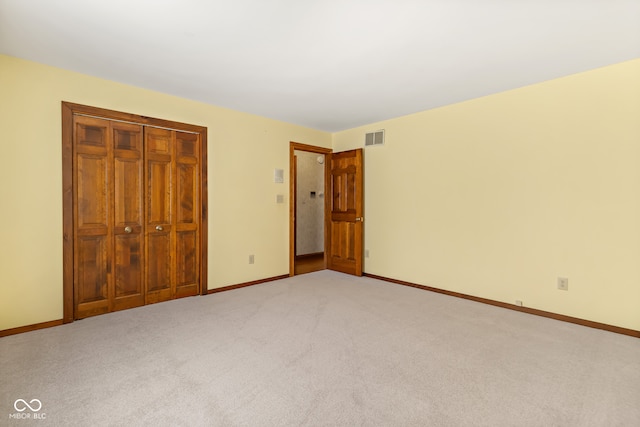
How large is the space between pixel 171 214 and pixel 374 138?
3.14 m

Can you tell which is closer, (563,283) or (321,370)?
(321,370)

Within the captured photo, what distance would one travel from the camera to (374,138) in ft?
15.8

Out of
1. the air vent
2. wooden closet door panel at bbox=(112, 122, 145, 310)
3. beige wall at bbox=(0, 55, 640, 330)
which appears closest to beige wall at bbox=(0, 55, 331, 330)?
beige wall at bbox=(0, 55, 640, 330)

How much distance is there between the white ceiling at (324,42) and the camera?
200cm

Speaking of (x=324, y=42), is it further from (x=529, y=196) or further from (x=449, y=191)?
(x=529, y=196)

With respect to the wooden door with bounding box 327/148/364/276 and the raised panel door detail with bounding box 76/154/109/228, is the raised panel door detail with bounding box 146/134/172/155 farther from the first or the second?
the wooden door with bounding box 327/148/364/276

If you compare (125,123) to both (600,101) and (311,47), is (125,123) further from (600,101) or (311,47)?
(600,101)

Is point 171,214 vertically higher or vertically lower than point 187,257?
higher

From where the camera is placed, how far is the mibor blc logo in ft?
5.43

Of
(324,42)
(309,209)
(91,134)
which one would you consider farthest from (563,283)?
(91,134)

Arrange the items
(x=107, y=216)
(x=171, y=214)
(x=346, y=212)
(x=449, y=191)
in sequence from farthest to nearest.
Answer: (x=346, y=212) < (x=449, y=191) < (x=171, y=214) < (x=107, y=216)

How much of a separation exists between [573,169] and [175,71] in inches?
160

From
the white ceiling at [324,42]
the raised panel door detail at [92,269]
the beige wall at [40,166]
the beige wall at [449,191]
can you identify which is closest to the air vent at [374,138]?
the beige wall at [449,191]

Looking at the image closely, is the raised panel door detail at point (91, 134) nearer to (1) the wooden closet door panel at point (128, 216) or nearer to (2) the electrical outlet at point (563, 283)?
(1) the wooden closet door panel at point (128, 216)
